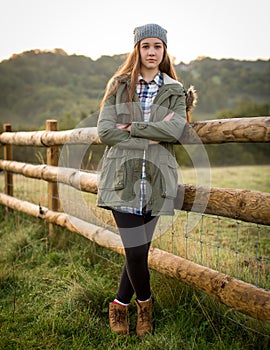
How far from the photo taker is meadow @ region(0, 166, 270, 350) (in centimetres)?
272

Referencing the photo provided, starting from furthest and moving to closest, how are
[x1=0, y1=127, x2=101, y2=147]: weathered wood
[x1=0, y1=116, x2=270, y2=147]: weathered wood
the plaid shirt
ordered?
[x1=0, y1=127, x2=101, y2=147]: weathered wood < the plaid shirt < [x1=0, y1=116, x2=270, y2=147]: weathered wood

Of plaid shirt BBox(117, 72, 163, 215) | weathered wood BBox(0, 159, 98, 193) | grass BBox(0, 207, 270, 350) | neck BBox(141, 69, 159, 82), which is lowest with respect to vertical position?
grass BBox(0, 207, 270, 350)

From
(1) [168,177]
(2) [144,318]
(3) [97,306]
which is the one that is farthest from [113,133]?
(3) [97,306]

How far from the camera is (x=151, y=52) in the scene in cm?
270

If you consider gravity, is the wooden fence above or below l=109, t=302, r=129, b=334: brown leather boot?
above

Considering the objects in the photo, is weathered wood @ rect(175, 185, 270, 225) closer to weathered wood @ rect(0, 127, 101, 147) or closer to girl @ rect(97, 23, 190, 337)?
girl @ rect(97, 23, 190, 337)

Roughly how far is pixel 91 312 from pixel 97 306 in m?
0.07

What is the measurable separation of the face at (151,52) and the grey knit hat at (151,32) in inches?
1.0

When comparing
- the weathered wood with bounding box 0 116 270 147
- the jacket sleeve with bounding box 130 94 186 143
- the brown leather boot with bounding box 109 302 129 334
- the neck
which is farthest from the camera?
the brown leather boot with bounding box 109 302 129 334

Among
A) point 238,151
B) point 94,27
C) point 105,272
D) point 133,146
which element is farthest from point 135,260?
point 238,151

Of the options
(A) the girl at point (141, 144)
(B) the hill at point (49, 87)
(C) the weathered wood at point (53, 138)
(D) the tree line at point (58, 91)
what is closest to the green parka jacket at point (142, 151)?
(A) the girl at point (141, 144)

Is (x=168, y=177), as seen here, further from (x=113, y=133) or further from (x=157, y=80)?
(x=157, y=80)

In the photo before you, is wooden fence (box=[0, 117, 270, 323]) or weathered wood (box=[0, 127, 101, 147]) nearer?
wooden fence (box=[0, 117, 270, 323])

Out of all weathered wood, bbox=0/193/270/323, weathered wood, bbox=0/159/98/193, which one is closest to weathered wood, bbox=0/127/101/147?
weathered wood, bbox=0/159/98/193
